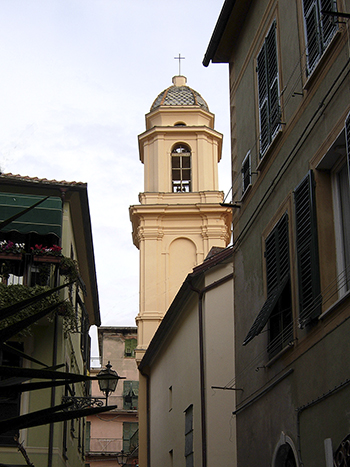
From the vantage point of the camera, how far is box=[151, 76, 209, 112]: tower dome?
3966 centimetres

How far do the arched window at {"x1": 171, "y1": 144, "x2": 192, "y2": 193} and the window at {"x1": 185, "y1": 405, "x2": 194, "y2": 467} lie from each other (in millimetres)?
20088

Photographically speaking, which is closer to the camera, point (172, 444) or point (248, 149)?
point (248, 149)

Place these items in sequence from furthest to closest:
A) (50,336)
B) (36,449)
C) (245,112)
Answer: (50,336) → (36,449) → (245,112)

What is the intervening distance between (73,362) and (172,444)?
396 centimetres

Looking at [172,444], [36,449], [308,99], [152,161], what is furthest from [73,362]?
[152,161]

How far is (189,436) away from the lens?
→ 1888 centimetres

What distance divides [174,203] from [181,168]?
2.56 meters

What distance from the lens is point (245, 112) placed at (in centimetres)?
1274

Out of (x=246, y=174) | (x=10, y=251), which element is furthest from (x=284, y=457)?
(x=10, y=251)

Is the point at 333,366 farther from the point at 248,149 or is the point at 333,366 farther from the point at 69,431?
the point at 69,431

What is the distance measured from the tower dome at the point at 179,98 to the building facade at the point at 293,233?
26.7m

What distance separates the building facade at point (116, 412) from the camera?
2012 inches

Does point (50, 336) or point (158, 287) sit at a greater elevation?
point (158, 287)

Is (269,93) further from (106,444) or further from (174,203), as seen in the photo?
(106,444)
